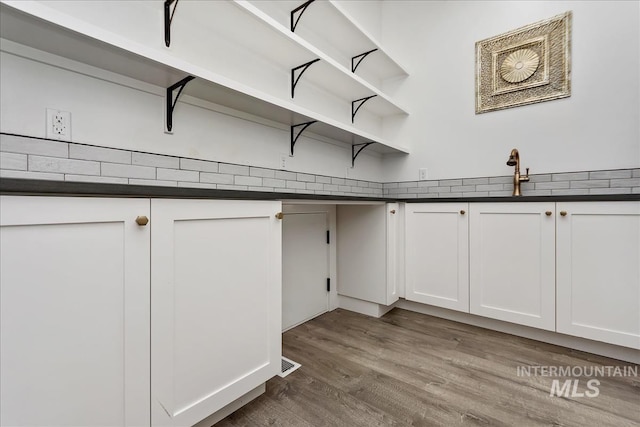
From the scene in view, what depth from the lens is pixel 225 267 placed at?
1.09m

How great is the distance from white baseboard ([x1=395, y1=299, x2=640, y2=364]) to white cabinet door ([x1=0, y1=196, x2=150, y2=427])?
205 cm

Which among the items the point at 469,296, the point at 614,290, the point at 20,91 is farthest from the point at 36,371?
the point at 614,290

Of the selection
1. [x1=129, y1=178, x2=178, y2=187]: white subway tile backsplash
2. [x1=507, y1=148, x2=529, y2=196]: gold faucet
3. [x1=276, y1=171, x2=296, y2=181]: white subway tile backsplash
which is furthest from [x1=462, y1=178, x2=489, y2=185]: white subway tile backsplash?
[x1=129, y1=178, x2=178, y2=187]: white subway tile backsplash

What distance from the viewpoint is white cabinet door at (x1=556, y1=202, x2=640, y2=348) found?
5.10 ft

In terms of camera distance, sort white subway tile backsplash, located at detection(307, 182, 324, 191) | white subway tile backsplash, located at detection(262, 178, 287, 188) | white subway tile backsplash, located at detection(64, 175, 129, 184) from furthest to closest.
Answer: white subway tile backsplash, located at detection(307, 182, 324, 191) < white subway tile backsplash, located at detection(262, 178, 287, 188) < white subway tile backsplash, located at detection(64, 175, 129, 184)

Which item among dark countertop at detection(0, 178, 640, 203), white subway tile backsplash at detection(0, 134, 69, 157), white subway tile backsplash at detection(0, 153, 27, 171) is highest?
white subway tile backsplash at detection(0, 134, 69, 157)

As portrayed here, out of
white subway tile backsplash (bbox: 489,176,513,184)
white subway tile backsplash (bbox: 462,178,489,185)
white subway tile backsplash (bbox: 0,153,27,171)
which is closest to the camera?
white subway tile backsplash (bbox: 0,153,27,171)

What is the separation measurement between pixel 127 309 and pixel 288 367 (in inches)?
39.3

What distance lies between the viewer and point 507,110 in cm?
230

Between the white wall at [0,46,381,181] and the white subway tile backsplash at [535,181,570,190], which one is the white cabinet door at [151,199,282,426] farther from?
the white subway tile backsplash at [535,181,570,190]

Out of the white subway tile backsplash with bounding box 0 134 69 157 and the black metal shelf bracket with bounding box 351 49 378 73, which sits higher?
the black metal shelf bracket with bounding box 351 49 378 73

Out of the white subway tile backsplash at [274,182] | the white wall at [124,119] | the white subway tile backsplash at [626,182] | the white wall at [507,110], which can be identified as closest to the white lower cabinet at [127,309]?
the white wall at [124,119]

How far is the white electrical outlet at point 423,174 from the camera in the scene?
8.91 ft

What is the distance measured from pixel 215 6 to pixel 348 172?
1.52 metres
